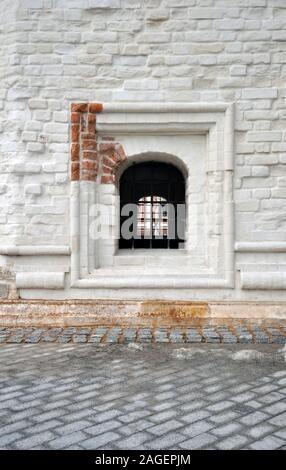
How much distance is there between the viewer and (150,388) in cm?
350

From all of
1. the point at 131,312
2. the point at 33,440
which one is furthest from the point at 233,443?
the point at 131,312

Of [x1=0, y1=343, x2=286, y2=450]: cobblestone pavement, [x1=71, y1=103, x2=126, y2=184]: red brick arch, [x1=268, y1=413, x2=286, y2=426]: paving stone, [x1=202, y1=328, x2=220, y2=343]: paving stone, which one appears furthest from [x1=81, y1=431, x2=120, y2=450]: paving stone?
[x1=71, y1=103, x2=126, y2=184]: red brick arch

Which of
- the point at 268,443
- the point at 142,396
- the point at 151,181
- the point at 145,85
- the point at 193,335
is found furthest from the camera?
the point at 151,181

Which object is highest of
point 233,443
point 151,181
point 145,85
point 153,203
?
point 145,85

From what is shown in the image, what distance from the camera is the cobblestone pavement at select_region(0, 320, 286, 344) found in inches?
195

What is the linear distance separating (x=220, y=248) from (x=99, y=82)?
2.64 metres

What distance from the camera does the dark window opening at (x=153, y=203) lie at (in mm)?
6277

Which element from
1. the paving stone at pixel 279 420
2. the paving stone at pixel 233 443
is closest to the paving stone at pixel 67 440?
the paving stone at pixel 233 443

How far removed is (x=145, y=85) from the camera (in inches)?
229

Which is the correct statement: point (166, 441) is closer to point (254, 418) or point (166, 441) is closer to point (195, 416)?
point (195, 416)

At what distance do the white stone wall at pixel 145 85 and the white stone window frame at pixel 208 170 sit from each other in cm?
11

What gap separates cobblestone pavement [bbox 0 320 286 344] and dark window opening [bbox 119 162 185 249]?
53.4 inches

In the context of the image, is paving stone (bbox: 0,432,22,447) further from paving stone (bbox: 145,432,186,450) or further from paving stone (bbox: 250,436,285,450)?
paving stone (bbox: 250,436,285,450)

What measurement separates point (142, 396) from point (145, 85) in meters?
3.97
